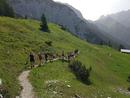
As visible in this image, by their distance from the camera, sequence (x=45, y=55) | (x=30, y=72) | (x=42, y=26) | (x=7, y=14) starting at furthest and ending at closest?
(x=7, y=14)
(x=42, y=26)
(x=45, y=55)
(x=30, y=72)

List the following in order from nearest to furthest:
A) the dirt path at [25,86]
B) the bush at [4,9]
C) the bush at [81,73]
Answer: the dirt path at [25,86], the bush at [81,73], the bush at [4,9]

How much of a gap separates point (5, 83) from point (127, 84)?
3685cm

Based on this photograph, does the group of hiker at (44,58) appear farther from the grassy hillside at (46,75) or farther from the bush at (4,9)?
the bush at (4,9)

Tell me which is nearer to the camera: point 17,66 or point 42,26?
point 17,66

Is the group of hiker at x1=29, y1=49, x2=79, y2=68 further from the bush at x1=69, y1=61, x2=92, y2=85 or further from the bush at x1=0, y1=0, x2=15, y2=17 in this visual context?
the bush at x1=0, y1=0, x2=15, y2=17

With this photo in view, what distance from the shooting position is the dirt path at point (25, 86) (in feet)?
120

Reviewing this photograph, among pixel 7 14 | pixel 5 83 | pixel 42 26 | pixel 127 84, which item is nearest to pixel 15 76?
pixel 5 83

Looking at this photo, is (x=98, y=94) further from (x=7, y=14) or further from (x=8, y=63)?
(x=7, y=14)

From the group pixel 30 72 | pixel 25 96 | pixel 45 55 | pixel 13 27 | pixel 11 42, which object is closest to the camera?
pixel 25 96

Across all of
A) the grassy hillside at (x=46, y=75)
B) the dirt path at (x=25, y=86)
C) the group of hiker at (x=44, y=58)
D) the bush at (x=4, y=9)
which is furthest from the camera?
the bush at (x=4, y=9)

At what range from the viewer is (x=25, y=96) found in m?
36.1

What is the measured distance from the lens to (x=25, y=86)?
40500mm

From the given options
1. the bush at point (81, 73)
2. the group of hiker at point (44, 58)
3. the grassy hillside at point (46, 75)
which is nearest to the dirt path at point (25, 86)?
the grassy hillside at point (46, 75)

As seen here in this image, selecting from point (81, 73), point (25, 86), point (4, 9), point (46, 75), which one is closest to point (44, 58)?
point (81, 73)
